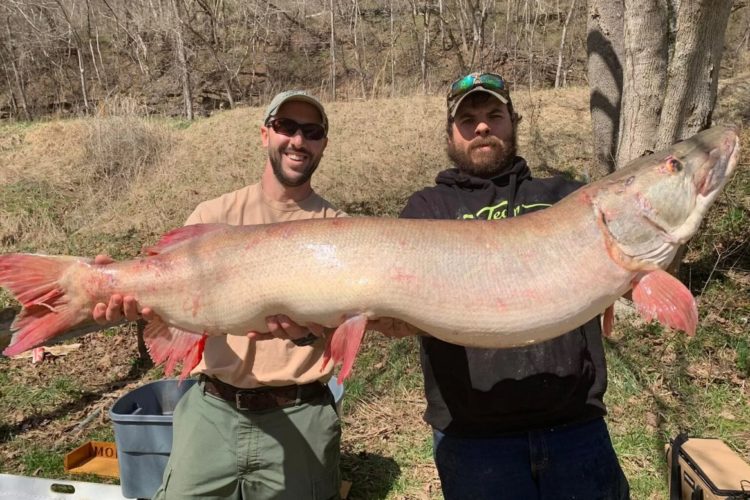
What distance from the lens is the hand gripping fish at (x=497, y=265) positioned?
2092 mm

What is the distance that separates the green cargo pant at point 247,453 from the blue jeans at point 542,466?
0.95m

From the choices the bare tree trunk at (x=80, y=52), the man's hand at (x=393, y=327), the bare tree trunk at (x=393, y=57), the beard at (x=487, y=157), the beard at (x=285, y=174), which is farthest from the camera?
the bare tree trunk at (x=80, y=52)

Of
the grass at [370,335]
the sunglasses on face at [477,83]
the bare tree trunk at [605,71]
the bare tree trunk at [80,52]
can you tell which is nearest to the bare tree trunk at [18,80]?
the bare tree trunk at [80,52]

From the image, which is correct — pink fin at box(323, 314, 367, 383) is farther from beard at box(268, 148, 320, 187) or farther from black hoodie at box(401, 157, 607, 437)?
beard at box(268, 148, 320, 187)

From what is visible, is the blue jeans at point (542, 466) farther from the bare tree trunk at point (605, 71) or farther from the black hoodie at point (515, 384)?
the bare tree trunk at point (605, 71)

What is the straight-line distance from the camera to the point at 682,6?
4.30 m

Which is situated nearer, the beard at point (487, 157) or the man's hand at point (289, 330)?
the man's hand at point (289, 330)

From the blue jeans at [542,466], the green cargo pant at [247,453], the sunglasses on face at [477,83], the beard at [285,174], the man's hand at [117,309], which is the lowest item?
the green cargo pant at [247,453]

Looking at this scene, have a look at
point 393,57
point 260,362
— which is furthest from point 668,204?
point 393,57

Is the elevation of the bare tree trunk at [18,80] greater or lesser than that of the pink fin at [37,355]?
greater

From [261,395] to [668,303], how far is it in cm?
201

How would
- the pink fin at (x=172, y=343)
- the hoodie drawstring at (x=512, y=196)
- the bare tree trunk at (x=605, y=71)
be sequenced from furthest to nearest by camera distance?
the bare tree trunk at (x=605, y=71)
the hoodie drawstring at (x=512, y=196)
the pink fin at (x=172, y=343)

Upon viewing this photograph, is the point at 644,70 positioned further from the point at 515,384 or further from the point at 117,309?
the point at 117,309

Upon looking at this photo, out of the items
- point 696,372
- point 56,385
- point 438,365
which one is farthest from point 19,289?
point 696,372
